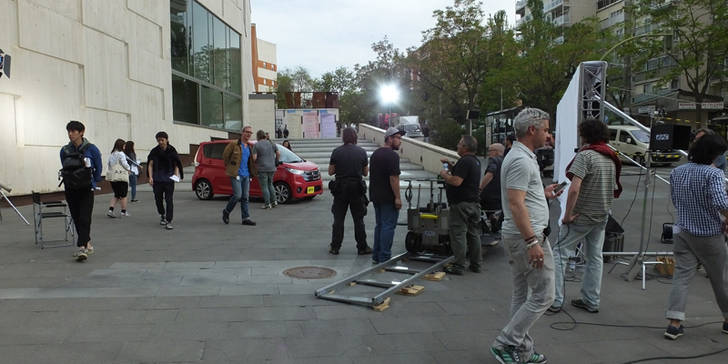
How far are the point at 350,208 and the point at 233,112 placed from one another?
22825 millimetres

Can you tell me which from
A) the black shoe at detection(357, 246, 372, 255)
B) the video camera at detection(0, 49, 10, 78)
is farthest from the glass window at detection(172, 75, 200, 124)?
the black shoe at detection(357, 246, 372, 255)

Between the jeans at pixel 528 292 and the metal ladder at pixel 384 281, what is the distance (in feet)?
5.42

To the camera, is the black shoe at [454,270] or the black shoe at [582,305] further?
the black shoe at [454,270]

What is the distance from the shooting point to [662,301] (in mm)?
5262

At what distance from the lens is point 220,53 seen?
2606cm

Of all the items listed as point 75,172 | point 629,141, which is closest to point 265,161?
point 75,172

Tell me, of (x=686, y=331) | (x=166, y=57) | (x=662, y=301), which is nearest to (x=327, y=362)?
(x=686, y=331)

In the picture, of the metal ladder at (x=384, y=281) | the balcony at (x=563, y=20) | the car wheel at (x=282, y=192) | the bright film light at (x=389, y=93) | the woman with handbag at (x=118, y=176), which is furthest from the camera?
the balcony at (x=563, y=20)

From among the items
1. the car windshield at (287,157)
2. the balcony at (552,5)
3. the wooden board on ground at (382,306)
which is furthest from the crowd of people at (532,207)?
the balcony at (552,5)

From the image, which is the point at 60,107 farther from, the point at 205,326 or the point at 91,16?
the point at 205,326

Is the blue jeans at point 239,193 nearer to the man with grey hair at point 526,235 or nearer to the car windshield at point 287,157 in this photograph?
the car windshield at point 287,157

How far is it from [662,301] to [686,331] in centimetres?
→ 95

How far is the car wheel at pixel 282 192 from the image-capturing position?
13320mm

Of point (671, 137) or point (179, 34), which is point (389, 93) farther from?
point (671, 137)
